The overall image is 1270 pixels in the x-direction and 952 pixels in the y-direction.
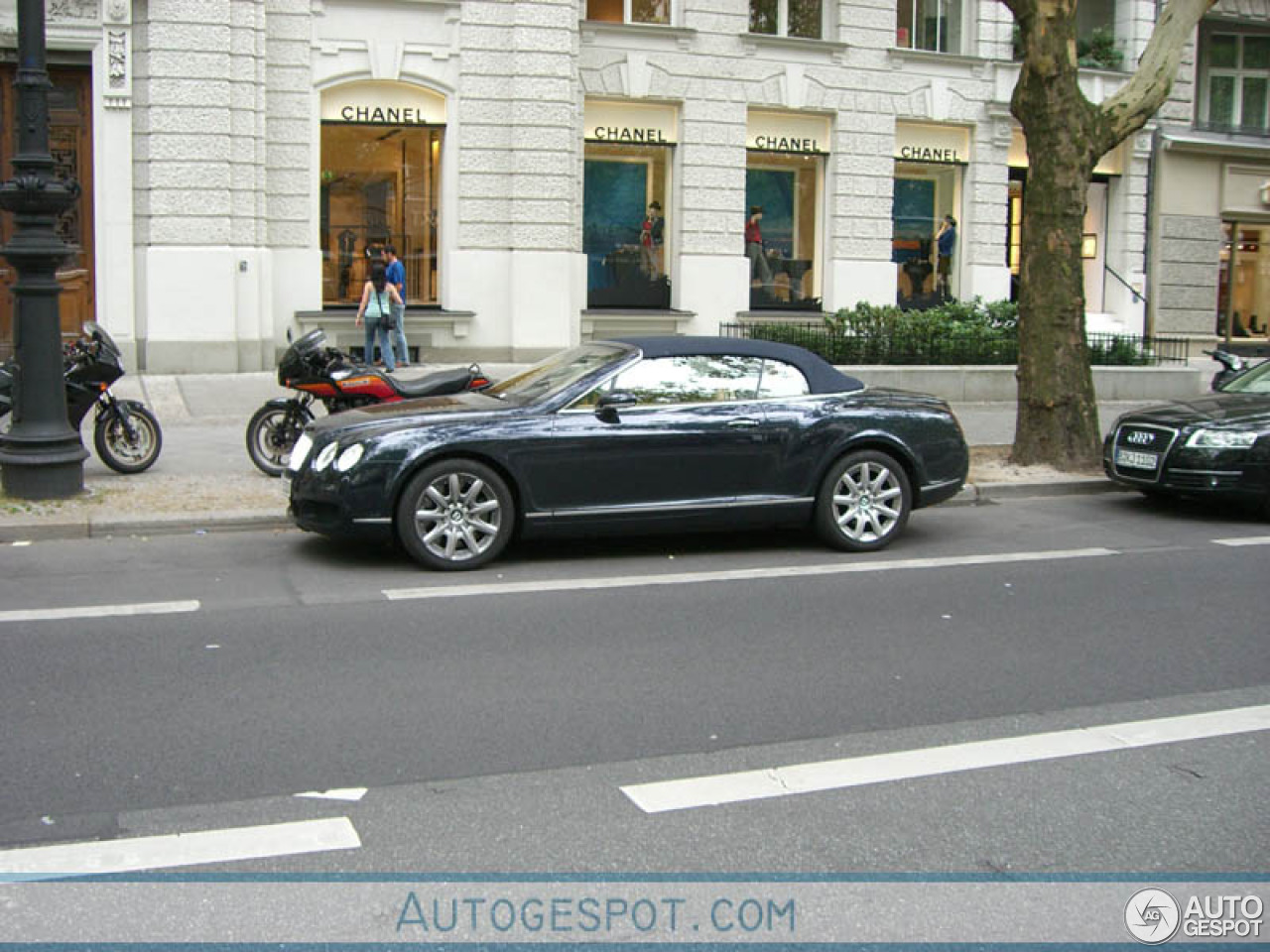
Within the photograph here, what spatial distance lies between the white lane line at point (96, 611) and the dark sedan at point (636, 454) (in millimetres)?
1268

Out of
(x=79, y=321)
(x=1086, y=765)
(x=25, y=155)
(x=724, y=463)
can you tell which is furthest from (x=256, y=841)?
(x=79, y=321)

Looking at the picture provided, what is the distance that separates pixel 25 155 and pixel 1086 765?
8.52m

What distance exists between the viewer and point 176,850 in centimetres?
442

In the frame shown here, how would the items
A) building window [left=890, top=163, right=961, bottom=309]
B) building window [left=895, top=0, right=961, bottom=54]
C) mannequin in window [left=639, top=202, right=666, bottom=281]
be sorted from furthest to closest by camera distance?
building window [left=890, top=163, right=961, bottom=309]
building window [left=895, top=0, right=961, bottom=54]
mannequin in window [left=639, top=202, right=666, bottom=281]

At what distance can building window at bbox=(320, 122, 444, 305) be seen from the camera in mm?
20531

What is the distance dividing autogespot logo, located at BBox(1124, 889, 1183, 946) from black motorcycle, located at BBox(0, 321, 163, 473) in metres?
9.12

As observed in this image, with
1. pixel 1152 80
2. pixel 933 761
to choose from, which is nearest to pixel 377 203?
pixel 1152 80

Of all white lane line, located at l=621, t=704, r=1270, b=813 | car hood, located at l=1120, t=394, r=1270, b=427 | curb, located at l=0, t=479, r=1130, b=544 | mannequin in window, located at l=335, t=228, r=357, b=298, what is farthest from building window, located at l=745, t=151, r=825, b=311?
white lane line, located at l=621, t=704, r=1270, b=813

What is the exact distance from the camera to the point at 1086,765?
5340 millimetres

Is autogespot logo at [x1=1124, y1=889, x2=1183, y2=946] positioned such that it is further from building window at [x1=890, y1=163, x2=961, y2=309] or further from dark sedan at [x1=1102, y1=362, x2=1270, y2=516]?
building window at [x1=890, y1=163, x2=961, y2=309]

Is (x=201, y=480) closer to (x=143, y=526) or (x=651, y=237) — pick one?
(x=143, y=526)

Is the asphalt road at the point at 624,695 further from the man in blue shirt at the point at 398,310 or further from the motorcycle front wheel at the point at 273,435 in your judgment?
the man in blue shirt at the point at 398,310

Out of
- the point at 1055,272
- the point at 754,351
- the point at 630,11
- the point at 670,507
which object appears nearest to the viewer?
the point at 670,507

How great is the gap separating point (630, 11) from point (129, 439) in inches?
517
